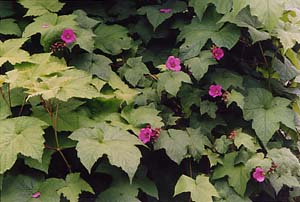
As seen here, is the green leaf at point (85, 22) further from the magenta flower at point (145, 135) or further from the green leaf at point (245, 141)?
the green leaf at point (245, 141)

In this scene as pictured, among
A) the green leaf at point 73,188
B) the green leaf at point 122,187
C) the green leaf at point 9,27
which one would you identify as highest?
the green leaf at point 9,27

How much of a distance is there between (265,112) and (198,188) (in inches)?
20.0

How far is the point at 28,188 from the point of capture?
2.06 metres

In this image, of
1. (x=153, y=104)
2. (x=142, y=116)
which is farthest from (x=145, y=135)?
(x=153, y=104)

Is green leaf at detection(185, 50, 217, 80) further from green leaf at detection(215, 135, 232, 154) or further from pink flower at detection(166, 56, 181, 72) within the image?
green leaf at detection(215, 135, 232, 154)

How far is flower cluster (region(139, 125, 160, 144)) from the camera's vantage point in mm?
2152

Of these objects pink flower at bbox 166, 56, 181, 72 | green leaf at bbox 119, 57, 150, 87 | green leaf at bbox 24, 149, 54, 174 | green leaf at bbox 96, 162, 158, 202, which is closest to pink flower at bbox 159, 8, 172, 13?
green leaf at bbox 119, 57, 150, 87

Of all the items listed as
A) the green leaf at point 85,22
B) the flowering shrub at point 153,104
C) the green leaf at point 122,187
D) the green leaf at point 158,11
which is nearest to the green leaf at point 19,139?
the flowering shrub at point 153,104

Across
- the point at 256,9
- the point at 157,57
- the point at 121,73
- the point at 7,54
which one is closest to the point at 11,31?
the point at 7,54

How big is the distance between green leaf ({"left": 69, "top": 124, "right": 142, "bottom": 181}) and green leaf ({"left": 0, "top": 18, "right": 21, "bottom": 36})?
2.57ft

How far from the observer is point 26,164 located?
210 centimetres

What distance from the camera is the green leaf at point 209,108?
2.37 m

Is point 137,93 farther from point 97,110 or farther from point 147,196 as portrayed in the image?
point 147,196

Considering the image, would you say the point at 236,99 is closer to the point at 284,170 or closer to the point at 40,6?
the point at 284,170
